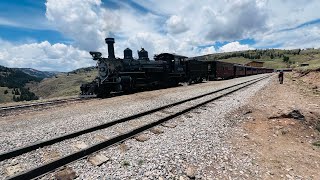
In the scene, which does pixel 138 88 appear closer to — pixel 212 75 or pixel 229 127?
pixel 229 127

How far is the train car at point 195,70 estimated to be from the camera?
1314 inches

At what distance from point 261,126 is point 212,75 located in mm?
33039

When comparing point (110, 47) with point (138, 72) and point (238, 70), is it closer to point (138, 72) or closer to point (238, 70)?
point (138, 72)

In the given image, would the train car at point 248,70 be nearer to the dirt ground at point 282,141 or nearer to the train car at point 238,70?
the train car at point 238,70

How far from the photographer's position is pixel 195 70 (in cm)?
3541

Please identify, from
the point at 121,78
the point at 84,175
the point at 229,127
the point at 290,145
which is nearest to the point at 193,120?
the point at 229,127

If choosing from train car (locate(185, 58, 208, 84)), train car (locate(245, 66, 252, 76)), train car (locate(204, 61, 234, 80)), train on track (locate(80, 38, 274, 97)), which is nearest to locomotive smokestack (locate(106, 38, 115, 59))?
train on track (locate(80, 38, 274, 97))

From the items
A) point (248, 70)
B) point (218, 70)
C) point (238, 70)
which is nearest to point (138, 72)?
point (218, 70)

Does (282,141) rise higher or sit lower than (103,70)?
lower

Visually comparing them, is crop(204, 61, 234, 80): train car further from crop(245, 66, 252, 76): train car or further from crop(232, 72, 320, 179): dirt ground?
crop(232, 72, 320, 179): dirt ground

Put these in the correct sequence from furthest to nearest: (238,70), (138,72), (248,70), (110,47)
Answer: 1. (248,70)
2. (238,70)
3. (138,72)
4. (110,47)

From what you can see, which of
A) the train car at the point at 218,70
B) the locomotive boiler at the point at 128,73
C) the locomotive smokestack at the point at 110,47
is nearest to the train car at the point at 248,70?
the train car at the point at 218,70

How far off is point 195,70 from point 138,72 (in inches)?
567

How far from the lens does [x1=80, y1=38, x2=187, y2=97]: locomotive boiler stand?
2036 cm
